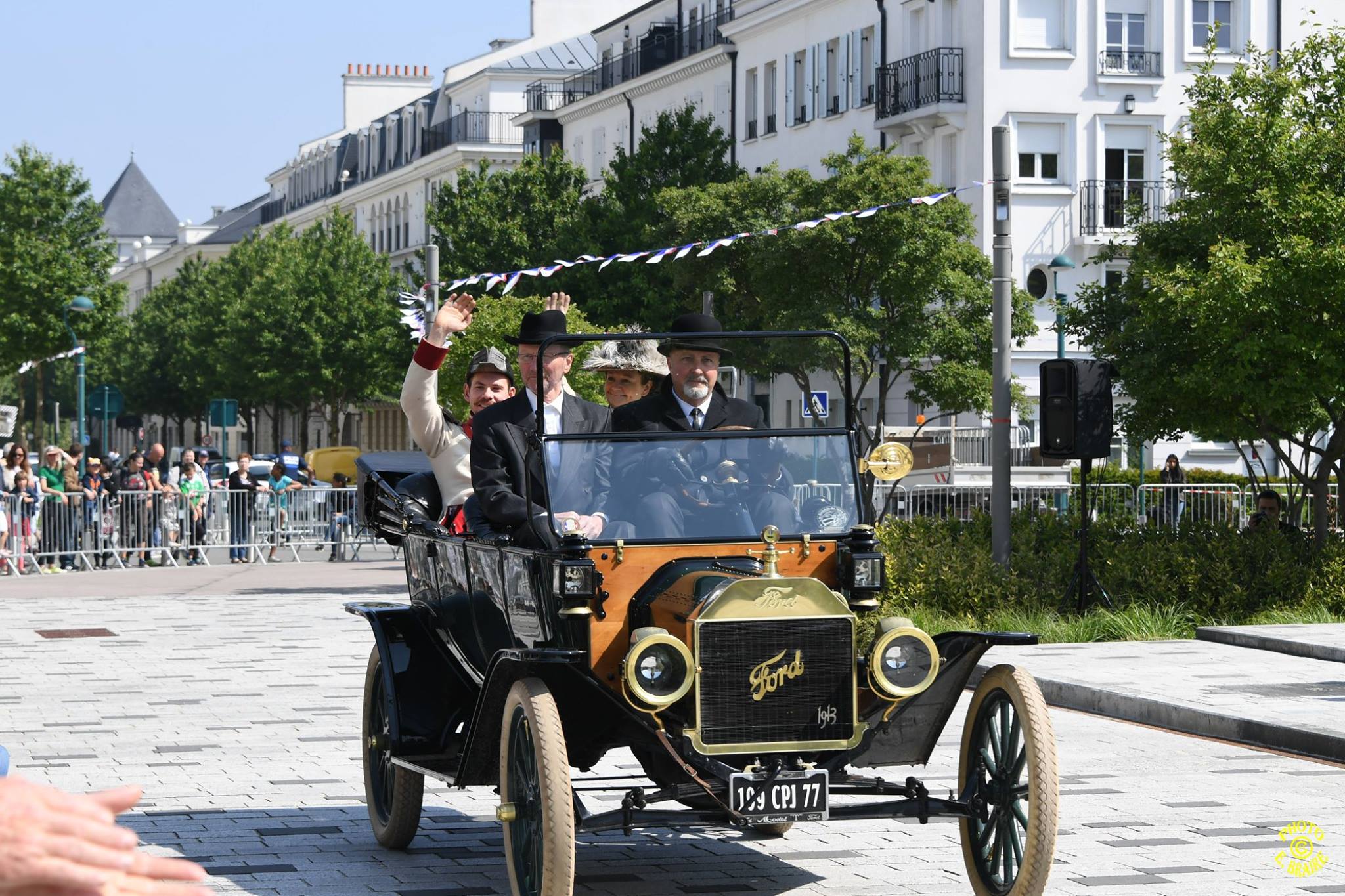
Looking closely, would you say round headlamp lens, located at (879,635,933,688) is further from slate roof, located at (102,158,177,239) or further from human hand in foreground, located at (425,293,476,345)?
slate roof, located at (102,158,177,239)

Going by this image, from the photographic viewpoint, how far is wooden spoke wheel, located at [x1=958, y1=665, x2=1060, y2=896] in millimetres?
6547

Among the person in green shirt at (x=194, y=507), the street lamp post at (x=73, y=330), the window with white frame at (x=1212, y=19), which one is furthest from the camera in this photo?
the street lamp post at (x=73, y=330)

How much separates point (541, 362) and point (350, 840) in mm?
2443

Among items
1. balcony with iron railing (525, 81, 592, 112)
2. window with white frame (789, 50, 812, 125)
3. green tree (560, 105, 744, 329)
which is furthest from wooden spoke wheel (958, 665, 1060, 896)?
balcony with iron railing (525, 81, 592, 112)

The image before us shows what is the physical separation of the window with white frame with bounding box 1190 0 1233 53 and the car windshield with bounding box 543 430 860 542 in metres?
45.9

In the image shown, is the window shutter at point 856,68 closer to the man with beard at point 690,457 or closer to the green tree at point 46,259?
the green tree at point 46,259

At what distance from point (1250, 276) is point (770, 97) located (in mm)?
41626

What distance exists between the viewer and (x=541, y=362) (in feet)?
23.8

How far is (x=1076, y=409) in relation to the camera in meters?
17.9

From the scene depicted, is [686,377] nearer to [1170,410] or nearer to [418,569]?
[418,569]

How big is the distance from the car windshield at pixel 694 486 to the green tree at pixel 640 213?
1731 inches

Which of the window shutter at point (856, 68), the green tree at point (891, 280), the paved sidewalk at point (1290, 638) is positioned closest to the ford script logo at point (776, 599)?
the paved sidewalk at point (1290, 638)

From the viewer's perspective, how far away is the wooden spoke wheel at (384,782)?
8.15m

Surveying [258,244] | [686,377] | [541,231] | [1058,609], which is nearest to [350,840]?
[686,377]
